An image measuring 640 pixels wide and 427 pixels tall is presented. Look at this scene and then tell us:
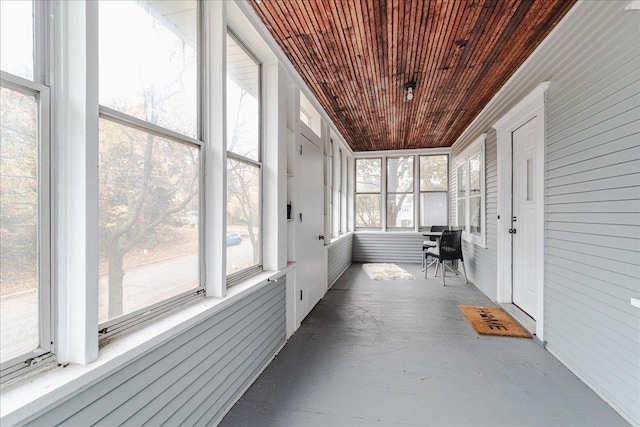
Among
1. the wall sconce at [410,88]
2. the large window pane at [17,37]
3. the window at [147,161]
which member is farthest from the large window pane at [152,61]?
the wall sconce at [410,88]

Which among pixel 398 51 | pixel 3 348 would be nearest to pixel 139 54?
pixel 3 348

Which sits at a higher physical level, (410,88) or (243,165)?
(410,88)

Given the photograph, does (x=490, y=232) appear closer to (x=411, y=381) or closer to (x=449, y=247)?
(x=449, y=247)

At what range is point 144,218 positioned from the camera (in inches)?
54.8

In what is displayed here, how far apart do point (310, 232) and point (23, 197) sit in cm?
295

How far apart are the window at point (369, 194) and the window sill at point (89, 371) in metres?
6.32

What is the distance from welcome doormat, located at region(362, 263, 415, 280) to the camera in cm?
567

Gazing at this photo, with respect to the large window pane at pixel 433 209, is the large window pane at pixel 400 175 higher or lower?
higher

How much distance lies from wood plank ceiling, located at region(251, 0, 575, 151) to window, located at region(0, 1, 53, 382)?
168 cm

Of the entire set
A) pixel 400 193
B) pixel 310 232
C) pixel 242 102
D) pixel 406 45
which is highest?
pixel 406 45

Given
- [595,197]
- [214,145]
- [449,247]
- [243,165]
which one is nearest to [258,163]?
[243,165]

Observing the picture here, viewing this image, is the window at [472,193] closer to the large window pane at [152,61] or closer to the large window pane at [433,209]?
the large window pane at [433,209]

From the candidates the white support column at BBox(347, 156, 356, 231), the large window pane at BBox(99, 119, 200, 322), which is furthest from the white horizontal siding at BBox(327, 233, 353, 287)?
the large window pane at BBox(99, 119, 200, 322)

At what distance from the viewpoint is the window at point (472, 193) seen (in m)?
4.66
